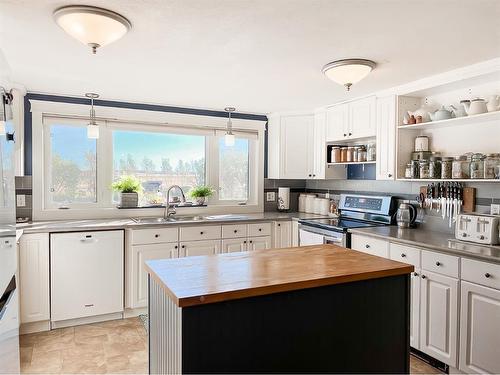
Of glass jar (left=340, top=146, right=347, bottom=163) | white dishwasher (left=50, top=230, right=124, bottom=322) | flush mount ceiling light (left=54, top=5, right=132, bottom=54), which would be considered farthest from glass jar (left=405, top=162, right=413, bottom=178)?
white dishwasher (left=50, top=230, right=124, bottom=322)

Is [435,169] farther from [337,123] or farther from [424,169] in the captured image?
[337,123]

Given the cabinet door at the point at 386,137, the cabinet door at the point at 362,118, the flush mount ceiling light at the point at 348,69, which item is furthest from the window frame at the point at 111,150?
the flush mount ceiling light at the point at 348,69

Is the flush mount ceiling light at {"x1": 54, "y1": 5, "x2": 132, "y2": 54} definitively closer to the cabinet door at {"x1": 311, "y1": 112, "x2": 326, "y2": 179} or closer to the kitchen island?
the kitchen island

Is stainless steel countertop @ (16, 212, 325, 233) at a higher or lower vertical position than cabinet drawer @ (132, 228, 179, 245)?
higher

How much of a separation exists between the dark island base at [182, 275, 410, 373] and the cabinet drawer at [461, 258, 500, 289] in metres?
0.75

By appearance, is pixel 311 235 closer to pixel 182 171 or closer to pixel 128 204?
pixel 182 171

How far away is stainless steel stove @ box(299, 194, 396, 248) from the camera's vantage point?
3.47 meters

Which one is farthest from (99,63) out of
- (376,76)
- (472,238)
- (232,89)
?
(472,238)

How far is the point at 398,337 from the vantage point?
1.84 metres

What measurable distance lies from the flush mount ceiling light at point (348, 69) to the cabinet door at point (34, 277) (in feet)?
9.02

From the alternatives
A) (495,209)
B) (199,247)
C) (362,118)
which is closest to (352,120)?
(362,118)

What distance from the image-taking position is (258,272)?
1.71 metres

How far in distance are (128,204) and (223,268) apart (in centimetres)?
251

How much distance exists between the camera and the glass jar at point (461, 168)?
113 inches
